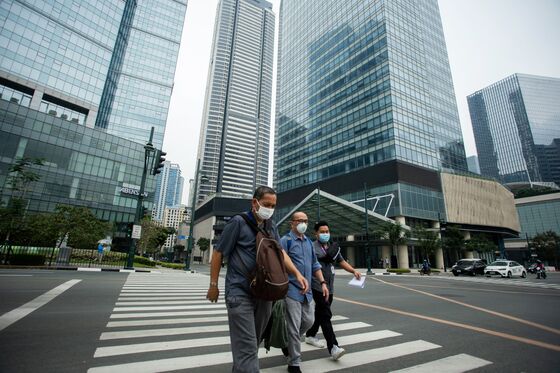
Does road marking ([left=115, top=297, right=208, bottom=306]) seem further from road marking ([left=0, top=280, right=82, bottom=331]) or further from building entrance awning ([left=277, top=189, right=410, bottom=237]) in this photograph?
building entrance awning ([left=277, top=189, right=410, bottom=237])

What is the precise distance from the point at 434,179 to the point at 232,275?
5026 centimetres

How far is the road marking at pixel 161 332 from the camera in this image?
414cm

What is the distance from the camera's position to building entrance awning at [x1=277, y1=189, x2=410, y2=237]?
32.6m

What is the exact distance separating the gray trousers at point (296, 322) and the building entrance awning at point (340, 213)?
2803 centimetres

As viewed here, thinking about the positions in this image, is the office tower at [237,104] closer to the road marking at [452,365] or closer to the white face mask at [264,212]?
the road marking at [452,365]

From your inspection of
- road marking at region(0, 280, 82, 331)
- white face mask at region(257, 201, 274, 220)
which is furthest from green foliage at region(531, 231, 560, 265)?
road marking at region(0, 280, 82, 331)

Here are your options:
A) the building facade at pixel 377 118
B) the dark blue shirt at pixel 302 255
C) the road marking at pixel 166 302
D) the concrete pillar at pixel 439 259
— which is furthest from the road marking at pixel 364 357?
the concrete pillar at pixel 439 259

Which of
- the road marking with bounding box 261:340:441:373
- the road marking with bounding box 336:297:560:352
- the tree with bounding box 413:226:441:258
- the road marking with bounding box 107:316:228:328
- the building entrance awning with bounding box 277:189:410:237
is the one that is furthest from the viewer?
the building entrance awning with bounding box 277:189:410:237

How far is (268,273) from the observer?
7.33ft

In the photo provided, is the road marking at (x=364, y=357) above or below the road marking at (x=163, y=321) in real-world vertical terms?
above

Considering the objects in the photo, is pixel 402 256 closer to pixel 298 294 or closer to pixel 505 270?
pixel 505 270

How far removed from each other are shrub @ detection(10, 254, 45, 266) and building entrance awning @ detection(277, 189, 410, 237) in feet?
79.5

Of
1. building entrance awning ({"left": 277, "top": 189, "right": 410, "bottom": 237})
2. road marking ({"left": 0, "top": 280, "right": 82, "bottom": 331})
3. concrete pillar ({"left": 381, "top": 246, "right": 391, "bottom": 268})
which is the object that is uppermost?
building entrance awning ({"left": 277, "top": 189, "right": 410, "bottom": 237})

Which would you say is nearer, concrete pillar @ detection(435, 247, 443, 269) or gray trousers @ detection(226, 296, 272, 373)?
gray trousers @ detection(226, 296, 272, 373)
